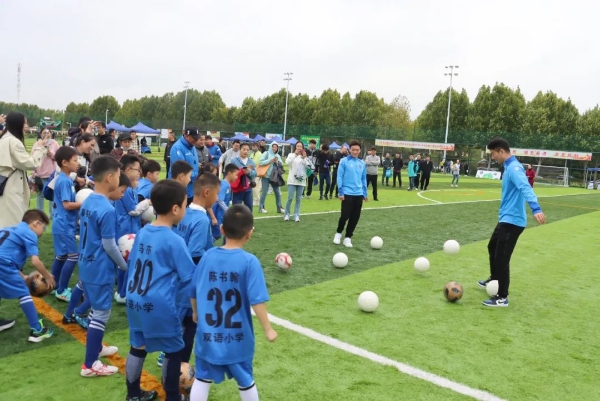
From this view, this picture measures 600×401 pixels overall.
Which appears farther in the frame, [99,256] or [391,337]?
[391,337]

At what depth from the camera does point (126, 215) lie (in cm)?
553

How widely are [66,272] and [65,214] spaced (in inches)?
27.9

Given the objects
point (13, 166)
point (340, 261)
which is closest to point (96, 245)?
point (13, 166)

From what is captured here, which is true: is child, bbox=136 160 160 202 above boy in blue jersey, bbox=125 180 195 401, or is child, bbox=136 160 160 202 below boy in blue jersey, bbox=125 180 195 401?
above

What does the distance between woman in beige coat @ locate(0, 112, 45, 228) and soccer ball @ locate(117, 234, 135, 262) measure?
5.47 feet

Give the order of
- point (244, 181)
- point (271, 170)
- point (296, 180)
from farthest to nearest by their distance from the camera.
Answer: point (271, 170) < point (296, 180) < point (244, 181)

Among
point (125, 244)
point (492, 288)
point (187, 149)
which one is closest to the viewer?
point (125, 244)

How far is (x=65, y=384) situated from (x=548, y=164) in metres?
48.3

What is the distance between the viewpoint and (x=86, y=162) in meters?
8.14

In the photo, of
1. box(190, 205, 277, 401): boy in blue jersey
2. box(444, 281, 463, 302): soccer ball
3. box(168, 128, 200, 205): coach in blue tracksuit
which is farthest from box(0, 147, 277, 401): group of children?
box(444, 281, 463, 302): soccer ball

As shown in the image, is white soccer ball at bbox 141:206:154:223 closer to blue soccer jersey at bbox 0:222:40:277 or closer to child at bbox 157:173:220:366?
blue soccer jersey at bbox 0:222:40:277

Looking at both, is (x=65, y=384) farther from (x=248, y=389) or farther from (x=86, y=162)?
(x=86, y=162)

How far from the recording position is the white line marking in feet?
13.2

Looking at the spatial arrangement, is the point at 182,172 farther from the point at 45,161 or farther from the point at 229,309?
the point at 45,161
